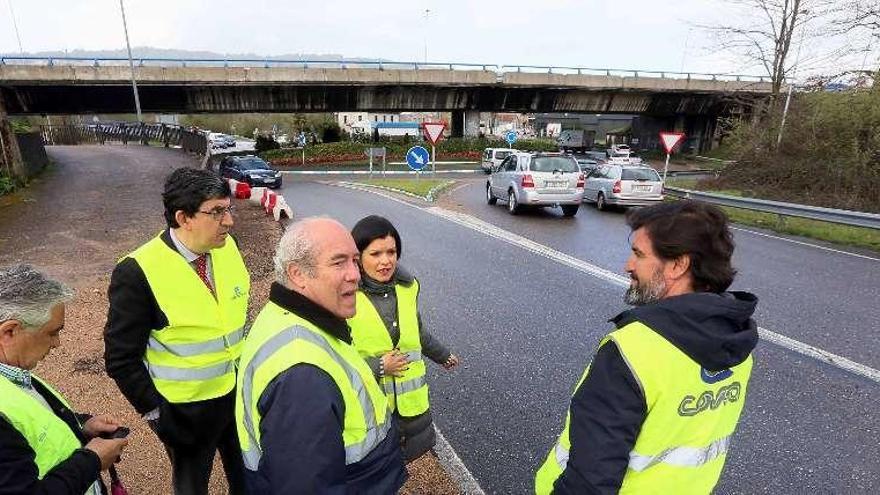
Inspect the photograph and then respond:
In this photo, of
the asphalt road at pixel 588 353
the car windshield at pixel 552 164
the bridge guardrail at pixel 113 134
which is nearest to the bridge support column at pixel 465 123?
the bridge guardrail at pixel 113 134

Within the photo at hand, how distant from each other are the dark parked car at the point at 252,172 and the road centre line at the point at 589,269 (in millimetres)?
7055

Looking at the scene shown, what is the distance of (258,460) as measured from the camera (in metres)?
1.54

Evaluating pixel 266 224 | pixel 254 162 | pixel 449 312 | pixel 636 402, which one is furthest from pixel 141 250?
pixel 254 162

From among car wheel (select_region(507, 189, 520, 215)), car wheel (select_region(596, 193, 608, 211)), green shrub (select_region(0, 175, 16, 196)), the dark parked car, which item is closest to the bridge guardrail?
the dark parked car

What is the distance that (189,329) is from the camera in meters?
2.46

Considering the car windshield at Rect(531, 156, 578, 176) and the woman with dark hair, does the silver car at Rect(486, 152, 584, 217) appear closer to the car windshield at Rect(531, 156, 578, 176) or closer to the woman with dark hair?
the car windshield at Rect(531, 156, 578, 176)

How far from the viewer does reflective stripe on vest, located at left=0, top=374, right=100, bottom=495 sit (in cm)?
153

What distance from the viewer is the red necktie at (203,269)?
2594 millimetres

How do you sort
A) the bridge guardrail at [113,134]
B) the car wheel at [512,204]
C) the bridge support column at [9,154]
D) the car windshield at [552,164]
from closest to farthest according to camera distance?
the car windshield at [552,164]
the car wheel at [512,204]
the bridge support column at [9,154]
the bridge guardrail at [113,134]

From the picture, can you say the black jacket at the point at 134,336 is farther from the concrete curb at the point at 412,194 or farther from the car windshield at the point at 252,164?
the car windshield at the point at 252,164

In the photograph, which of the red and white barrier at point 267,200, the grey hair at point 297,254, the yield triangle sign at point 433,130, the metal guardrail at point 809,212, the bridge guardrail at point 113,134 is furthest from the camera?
the bridge guardrail at point 113,134

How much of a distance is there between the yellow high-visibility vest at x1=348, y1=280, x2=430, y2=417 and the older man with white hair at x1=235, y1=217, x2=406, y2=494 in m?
0.82

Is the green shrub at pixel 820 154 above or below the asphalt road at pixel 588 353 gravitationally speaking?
above

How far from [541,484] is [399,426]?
1.07 metres
